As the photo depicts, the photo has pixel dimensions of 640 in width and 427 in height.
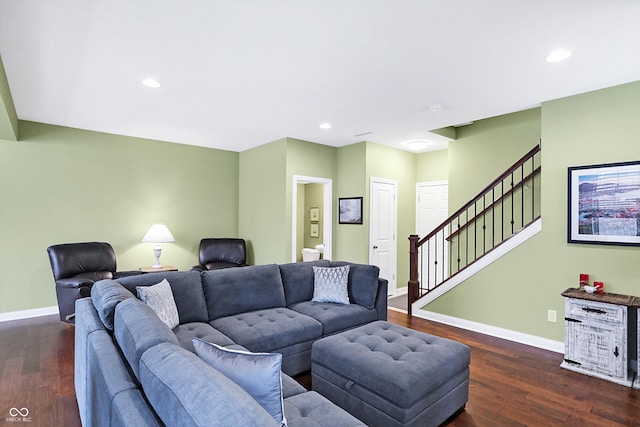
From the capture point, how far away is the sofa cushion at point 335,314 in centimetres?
305

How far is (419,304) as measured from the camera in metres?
4.64

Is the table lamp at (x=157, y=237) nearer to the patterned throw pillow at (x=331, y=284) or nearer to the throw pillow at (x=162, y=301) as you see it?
the throw pillow at (x=162, y=301)

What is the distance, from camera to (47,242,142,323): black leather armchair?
378cm

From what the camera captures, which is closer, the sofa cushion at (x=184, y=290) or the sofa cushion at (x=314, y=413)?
the sofa cushion at (x=314, y=413)

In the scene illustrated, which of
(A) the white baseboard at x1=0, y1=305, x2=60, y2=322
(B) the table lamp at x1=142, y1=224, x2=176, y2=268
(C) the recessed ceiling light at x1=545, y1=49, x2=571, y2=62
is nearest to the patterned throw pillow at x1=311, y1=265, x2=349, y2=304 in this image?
(C) the recessed ceiling light at x1=545, y1=49, x2=571, y2=62

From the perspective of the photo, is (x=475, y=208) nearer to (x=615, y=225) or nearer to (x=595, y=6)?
(x=615, y=225)

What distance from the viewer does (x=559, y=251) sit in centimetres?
344

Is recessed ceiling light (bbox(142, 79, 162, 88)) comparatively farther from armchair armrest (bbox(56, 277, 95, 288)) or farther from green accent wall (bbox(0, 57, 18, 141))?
armchair armrest (bbox(56, 277, 95, 288))

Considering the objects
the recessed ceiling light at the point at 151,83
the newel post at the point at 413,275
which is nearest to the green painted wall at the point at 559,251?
the newel post at the point at 413,275

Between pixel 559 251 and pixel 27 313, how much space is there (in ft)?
21.5

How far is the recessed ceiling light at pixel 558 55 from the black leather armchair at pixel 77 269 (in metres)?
4.85

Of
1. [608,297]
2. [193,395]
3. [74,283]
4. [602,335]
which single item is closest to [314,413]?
[193,395]

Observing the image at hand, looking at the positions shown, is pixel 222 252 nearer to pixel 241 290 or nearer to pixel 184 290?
pixel 241 290

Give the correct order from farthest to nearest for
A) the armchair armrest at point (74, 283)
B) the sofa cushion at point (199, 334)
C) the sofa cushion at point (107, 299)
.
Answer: the armchair armrest at point (74, 283) < the sofa cushion at point (199, 334) < the sofa cushion at point (107, 299)
